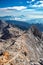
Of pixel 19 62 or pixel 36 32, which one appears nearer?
pixel 19 62

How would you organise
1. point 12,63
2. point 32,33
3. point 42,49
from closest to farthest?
point 12,63
point 42,49
point 32,33

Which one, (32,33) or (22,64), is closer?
(22,64)

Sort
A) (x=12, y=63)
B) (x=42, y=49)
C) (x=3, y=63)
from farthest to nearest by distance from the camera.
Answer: (x=42, y=49)
(x=12, y=63)
(x=3, y=63)

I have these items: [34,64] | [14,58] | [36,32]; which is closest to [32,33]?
[36,32]

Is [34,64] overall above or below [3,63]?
below

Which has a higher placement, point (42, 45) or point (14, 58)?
point (14, 58)

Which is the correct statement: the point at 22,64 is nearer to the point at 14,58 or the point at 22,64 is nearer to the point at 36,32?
the point at 14,58

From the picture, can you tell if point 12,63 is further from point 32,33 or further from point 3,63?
point 32,33

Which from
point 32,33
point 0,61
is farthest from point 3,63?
point 32,33

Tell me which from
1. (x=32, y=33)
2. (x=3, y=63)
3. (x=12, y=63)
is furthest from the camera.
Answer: (x=32, y=33)
